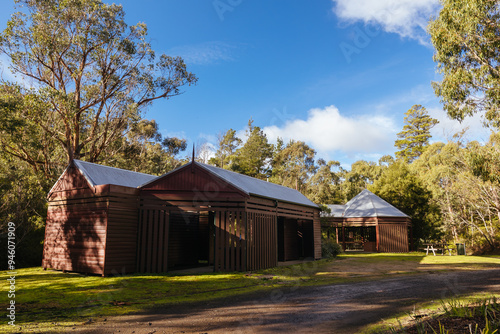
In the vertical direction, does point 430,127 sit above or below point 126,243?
above

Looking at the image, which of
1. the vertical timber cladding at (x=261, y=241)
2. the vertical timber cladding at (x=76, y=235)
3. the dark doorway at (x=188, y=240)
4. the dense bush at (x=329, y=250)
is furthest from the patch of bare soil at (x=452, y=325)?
the dense bush at (x=329, y=250)

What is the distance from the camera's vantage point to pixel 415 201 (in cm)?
3148

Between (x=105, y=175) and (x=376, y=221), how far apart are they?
21903 mm

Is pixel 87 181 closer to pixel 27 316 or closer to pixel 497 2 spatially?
pixel 27 316

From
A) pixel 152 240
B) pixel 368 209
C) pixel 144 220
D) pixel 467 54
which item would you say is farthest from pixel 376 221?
pixel 144 220

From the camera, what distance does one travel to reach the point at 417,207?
31328 millimetres

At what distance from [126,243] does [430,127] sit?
6465 centimetres

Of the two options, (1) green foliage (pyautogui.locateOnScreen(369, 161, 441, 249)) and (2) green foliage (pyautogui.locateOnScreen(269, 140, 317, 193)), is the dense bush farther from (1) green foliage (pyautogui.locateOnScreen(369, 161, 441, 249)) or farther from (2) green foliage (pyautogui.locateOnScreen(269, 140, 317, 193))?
(2) green foliage (pyautogui.locateOnScreen(269, 140, 317, 193))

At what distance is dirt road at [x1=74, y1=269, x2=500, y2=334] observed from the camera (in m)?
6.02

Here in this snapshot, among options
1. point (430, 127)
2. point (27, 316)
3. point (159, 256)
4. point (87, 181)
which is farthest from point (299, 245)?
point (430, 127)

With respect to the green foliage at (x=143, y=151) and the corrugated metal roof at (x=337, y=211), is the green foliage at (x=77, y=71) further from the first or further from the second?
the corrugated metal roof at (x=337, y=211)

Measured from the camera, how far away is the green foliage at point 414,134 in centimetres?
6238

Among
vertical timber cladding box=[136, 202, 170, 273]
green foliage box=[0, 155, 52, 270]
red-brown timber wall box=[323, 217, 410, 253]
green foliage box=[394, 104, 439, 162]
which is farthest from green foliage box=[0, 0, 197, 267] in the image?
green foliage box=[394, 104, 439, 162]

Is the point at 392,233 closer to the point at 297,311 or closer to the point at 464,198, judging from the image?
the point at 464,198
